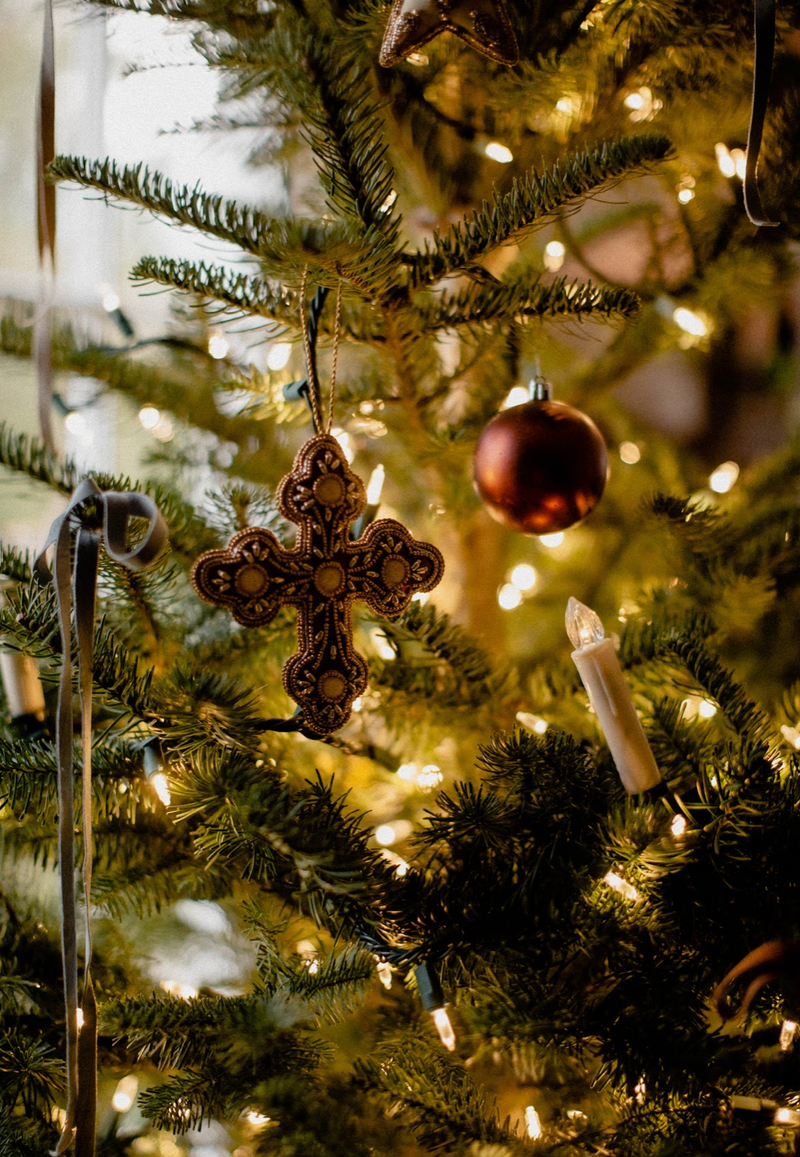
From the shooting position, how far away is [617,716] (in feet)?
1.58

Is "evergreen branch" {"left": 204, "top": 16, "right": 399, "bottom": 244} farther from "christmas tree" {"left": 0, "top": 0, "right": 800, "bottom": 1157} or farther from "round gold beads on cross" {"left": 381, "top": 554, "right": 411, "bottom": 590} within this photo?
"round gold beads on cross" {"left": 381, "top": 554, "right": 411, "bottom": 590}

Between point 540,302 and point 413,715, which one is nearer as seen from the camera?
point 540,302

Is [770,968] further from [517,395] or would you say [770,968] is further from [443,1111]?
[517,395]

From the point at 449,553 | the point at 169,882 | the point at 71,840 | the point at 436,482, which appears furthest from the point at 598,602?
the point at 71,840

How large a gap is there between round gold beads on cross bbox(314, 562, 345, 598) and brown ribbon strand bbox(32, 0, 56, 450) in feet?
0.75

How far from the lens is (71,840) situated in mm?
424

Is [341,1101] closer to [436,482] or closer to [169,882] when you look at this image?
[169,882]

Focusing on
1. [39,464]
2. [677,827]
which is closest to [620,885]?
[677,827]

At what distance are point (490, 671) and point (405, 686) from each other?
0.07 metres

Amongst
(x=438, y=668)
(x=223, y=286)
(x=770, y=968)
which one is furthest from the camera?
(x=438, y=668)

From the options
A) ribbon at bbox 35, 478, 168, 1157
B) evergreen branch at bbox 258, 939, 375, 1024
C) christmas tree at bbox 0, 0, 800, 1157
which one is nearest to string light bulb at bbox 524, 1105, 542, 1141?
christmas tree at bbox 0, 0, 800, 1157

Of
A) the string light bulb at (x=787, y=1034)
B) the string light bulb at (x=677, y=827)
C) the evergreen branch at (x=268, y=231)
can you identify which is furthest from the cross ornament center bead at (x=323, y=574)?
the string light bulb at (x=787, y=1034)

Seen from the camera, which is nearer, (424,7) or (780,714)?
(424,7)

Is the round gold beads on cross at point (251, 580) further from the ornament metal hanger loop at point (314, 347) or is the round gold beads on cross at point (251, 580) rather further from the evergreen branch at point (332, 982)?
the evergreen branch at point (332, 982)
